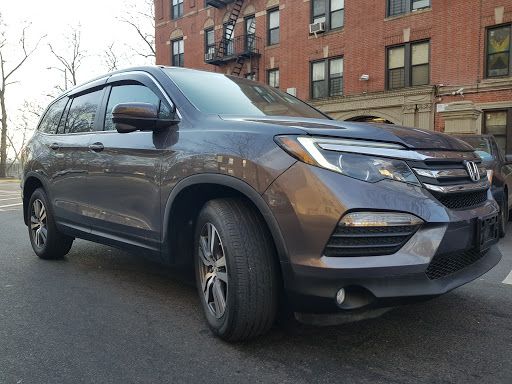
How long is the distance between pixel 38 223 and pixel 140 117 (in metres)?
2.74

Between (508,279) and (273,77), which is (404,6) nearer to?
(273,77)

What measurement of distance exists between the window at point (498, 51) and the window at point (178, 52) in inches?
615

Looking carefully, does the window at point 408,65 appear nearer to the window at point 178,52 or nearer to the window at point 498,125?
the window at point 498,125

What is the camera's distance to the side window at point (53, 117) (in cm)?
504

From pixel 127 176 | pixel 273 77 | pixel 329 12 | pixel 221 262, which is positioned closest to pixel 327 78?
pixel 329 12

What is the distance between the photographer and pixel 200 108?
322cm

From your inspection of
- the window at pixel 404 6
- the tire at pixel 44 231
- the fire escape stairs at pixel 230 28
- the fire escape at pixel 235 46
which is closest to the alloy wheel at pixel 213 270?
the tire at pixel 44 231

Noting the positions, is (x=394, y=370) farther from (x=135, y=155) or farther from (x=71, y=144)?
(x=71, y=144)

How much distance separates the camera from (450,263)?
258 cm

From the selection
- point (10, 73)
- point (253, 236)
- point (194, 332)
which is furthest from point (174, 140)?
point (10, 73)

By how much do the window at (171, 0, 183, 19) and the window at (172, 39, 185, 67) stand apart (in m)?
1.39

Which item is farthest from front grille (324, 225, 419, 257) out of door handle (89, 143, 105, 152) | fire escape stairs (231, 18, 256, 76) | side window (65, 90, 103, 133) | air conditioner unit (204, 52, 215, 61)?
air conditioner unit (204, 52, 215, 61)

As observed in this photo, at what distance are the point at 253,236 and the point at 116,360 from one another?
1.03m

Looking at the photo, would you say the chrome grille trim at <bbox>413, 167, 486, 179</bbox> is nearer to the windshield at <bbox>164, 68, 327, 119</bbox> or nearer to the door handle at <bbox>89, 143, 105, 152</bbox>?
the windshield at <bbox>164, 68, 327, 119</bbox>
